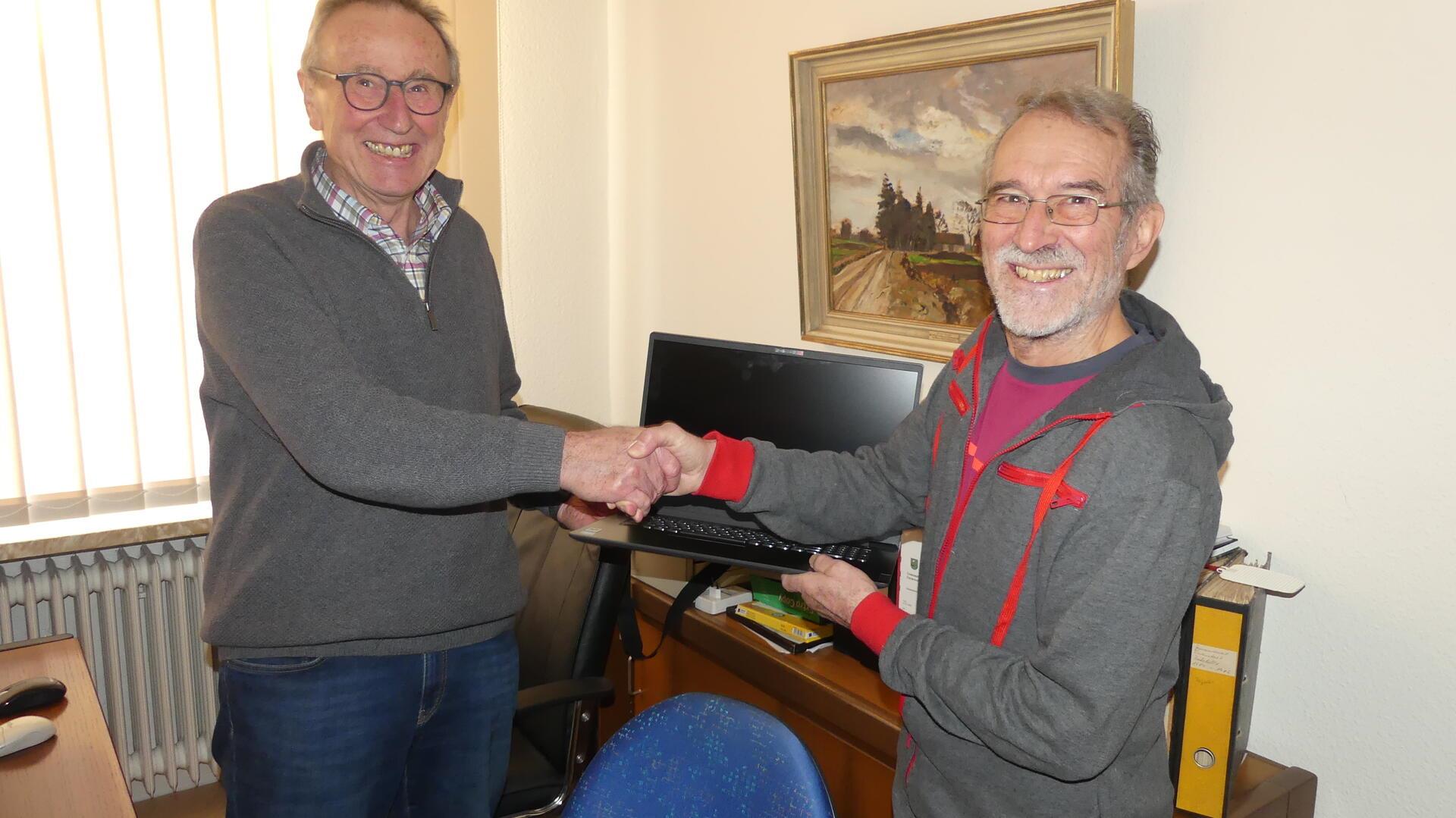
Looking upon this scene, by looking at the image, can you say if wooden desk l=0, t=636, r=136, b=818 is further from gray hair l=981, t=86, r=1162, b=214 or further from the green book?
gray hair l=981, t=86, r=1162, b=214

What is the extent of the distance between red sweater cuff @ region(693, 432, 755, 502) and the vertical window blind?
1.70m

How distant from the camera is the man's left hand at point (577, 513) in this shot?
6.18 ft

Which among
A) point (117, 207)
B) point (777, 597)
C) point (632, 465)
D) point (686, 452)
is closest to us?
point (632, 465)

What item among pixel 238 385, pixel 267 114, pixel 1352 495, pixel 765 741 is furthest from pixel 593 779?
pixel 267 114

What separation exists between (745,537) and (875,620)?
0.69 m

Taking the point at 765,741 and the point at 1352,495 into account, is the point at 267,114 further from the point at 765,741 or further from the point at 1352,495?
the point at 1352,495

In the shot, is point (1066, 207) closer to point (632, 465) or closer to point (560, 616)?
point (632, 465)

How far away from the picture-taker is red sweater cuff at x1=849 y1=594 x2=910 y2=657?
48.9 inches

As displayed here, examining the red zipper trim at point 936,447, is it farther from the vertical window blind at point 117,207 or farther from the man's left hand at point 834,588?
the vertical window blind at point 117,207

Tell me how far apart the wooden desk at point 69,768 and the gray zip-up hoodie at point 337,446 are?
0.21m

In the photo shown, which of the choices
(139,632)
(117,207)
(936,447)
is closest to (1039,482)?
(936,447)

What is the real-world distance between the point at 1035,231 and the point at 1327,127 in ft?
1.74

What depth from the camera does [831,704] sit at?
1.83 metres

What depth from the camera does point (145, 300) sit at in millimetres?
2484
